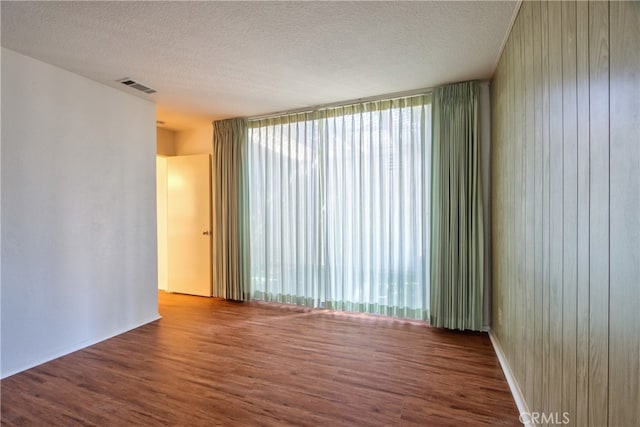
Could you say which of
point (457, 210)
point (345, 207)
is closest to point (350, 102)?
point (345, 207)

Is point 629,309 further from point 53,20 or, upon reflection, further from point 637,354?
point 53,20

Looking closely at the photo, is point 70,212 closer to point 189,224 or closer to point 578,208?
point 189,224

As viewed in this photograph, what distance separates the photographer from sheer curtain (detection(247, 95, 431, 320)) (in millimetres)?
3311

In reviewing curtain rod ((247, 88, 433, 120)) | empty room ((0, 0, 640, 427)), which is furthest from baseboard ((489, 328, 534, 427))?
curtain rod ((247, 88, 433, 120))

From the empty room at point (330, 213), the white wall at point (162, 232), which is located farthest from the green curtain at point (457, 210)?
the white wall at point (162, 232)

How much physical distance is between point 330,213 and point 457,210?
1.46 metres

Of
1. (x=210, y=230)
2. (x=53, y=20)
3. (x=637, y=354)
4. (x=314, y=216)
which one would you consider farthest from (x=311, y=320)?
(x=53, y=20)

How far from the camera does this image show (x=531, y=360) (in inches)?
67.5

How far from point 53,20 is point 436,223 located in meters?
3.56

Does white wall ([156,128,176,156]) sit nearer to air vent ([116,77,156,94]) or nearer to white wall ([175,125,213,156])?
white wall ([175,125,213,156])

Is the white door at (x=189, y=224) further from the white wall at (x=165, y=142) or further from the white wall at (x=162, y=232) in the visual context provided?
the white wall at (x=162, y=232)

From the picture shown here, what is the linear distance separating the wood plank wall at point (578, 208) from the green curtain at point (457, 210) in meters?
1.01

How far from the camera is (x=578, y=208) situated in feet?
3.67

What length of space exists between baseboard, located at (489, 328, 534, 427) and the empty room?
0.6 inches
